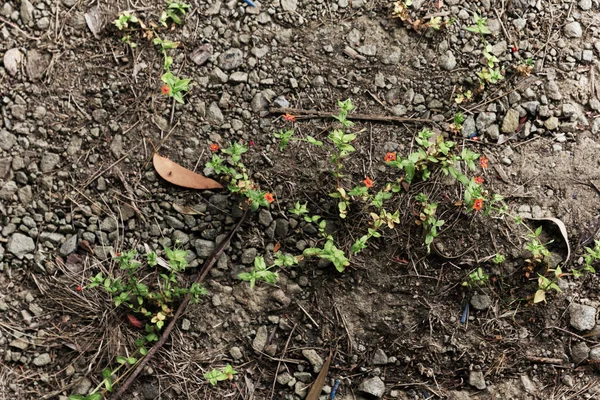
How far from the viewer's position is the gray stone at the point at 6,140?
3.35 meters

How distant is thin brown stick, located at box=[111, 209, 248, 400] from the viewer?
3066 millimetres

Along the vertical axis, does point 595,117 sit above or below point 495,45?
below

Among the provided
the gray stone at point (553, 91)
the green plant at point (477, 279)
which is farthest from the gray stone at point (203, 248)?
the gray stone at point (553, 91)

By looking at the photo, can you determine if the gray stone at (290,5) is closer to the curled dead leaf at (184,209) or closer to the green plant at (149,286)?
the curled dead leaf at (184,209)

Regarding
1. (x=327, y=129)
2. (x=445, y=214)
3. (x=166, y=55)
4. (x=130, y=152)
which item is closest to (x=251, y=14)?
(x=166, y=55)

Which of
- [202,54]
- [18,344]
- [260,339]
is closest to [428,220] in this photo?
[260,339]

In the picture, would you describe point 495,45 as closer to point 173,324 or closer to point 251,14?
point 251,14

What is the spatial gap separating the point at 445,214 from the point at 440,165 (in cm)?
30

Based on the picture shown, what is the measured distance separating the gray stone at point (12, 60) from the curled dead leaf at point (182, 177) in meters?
1.06

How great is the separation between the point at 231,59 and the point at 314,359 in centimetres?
189

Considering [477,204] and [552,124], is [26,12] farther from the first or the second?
[552,124]

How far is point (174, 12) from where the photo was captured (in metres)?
3.49

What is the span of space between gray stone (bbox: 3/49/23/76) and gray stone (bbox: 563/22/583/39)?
3.48 metres

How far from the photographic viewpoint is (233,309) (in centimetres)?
321
